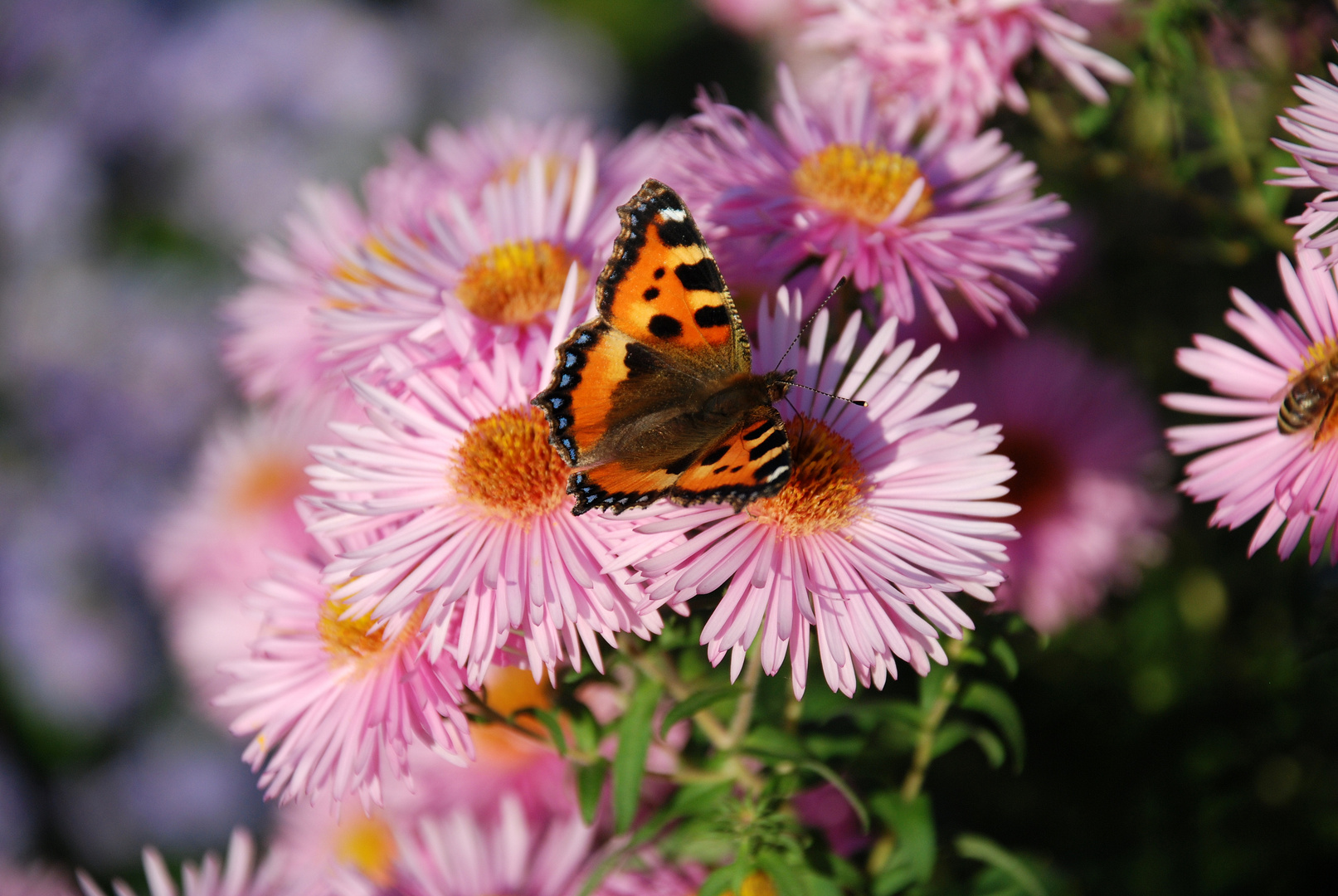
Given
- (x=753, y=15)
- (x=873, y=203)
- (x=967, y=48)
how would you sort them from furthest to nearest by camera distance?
(x=753, y=15) < (x=967, y=48) < (x=873, y=203)

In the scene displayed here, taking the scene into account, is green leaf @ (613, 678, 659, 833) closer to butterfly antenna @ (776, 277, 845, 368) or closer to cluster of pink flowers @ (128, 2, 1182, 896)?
cluster of pink flowers @ (128, 2, 1182, 896)

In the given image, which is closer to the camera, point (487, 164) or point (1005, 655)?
point (1005, 655)

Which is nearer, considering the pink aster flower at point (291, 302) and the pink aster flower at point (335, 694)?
the pink aster flower at point (335, 694)

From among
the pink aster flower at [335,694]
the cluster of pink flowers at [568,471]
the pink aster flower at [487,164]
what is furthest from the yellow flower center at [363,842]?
the pink aster flower at [487,164]

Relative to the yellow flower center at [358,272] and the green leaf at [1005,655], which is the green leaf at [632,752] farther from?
the yellow flower center at [358,272]

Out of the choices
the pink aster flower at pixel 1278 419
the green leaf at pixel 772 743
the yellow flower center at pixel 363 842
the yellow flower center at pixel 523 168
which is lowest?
the yellow flower center at pixel 363 842

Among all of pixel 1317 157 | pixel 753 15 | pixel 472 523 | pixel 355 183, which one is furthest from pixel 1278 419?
pixel 355 183

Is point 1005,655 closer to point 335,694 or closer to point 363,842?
point 335,694
